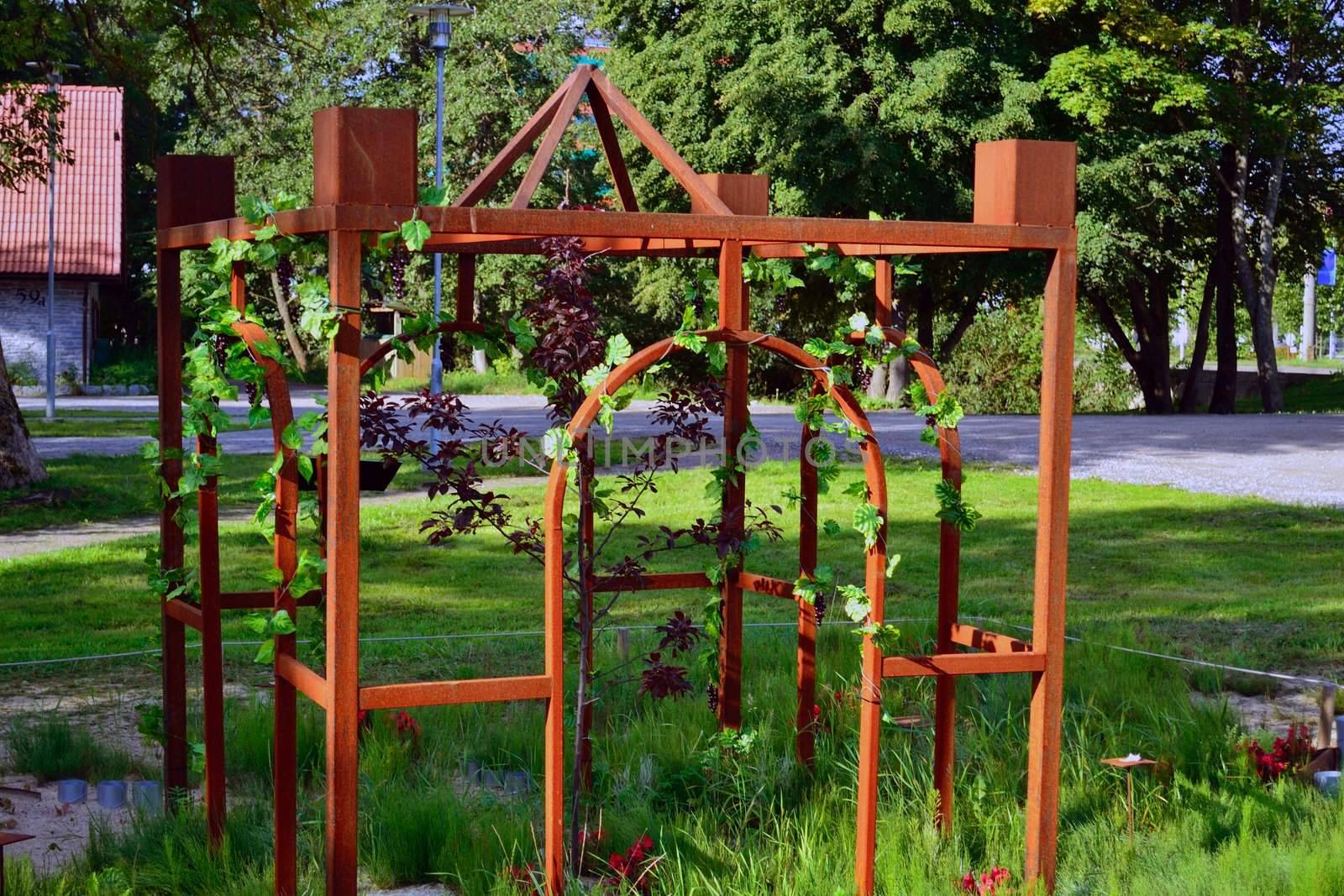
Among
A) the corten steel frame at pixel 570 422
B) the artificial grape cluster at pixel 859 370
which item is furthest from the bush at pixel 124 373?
the artificial grape cluster at pixel 859 370

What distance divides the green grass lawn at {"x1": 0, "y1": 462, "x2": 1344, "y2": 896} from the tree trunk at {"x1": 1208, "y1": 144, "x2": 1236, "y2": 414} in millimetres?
19171

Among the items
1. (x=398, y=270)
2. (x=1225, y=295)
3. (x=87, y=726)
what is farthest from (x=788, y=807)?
(x=1225, y=295)

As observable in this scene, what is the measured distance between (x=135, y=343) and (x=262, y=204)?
3680cm

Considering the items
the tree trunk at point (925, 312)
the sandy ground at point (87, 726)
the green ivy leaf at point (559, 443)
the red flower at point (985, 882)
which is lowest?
the sandy ground at point (87, 726)

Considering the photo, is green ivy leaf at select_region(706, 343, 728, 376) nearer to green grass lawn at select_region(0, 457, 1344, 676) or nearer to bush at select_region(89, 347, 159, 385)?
green grass lawn at select_region(0, 457, 1344, 676)

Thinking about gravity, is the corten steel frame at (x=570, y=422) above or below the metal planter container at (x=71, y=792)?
above

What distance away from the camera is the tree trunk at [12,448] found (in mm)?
13148

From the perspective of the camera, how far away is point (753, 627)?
7406 mm

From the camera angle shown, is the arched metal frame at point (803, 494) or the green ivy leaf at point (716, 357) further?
the green ivy leaf at point (716, 357)

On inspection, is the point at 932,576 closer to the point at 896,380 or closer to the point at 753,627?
the point at 753,627

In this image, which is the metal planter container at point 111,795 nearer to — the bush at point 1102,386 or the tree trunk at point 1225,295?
the tree trunk at point 1225,295

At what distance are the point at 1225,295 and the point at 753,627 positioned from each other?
23413 mm

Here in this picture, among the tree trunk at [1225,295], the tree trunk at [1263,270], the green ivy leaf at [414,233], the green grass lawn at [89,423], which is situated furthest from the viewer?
the tree trunk at [1225,295]

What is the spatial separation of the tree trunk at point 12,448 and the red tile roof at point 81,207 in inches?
756
